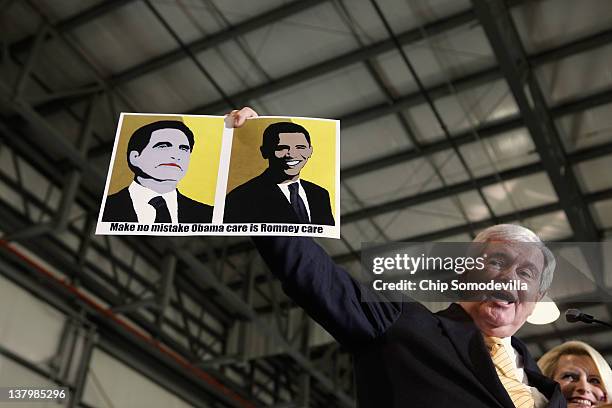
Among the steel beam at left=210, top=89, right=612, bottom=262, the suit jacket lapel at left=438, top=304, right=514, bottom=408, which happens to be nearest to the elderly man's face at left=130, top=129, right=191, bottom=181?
the suit jacket lapel at left=438, top=304, right=514, bottom=408

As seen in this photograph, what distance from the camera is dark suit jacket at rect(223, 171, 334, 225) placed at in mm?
2064

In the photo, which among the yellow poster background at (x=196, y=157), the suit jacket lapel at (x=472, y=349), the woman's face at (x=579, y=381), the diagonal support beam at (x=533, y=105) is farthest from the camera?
the diagonal support beam at (x=533, y=105)

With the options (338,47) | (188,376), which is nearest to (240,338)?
(188,376)

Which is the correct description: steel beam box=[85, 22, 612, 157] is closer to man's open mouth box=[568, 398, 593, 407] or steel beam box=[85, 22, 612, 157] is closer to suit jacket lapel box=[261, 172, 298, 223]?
man's open mouth box=[568, 398, 593, 407]

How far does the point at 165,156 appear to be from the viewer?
2.20 meters

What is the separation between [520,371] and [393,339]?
40 centimetres

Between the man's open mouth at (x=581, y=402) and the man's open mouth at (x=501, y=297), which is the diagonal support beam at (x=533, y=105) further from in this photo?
the man's open mouth at (x=501, y=297)

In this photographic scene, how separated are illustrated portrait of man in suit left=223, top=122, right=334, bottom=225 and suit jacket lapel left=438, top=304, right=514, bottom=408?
441 mm

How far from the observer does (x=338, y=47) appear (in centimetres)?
1262

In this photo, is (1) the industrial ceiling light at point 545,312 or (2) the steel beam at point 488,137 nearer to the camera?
(1) the industrial ceiling light at point 545,312

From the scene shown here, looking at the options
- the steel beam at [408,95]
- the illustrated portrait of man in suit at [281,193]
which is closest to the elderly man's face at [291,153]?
the illustrated portrait of man in suit at [281,193]

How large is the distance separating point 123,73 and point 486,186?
771cm

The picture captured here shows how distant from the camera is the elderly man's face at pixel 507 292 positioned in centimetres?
197

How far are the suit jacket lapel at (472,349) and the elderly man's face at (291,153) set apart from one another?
24.2 inches
